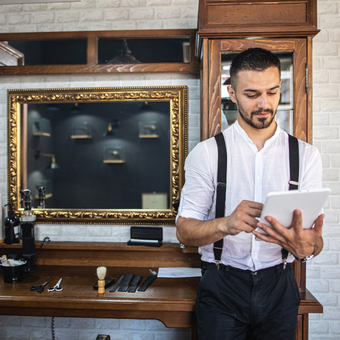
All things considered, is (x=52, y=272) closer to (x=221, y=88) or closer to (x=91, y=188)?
(x=91, y=188)

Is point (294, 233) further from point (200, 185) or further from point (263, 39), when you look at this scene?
point (263, 39)

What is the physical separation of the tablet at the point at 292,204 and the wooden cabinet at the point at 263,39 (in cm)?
71

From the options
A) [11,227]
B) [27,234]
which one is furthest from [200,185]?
[11,227]

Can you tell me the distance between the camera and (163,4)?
2.11 meters

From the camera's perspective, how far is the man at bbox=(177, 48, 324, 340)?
50.2 inches

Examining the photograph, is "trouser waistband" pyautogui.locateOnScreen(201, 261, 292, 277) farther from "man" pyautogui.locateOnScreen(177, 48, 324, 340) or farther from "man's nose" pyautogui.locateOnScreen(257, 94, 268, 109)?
"man's nose" pyautogui.locateOnScreen(257, 94, 268, 109)

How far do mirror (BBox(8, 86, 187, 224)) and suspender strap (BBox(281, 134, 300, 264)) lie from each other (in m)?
0.89

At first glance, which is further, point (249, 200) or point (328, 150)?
point (328, 150)

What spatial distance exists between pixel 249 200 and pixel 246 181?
11cm

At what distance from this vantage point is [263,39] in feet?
5.30

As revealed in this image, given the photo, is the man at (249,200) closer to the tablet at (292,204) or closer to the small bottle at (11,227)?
the tablet at (292,204)

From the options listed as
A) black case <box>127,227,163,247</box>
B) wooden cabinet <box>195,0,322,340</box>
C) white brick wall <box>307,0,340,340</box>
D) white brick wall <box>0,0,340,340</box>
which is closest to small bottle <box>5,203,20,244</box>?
white brick wall <box>0,0,340,340</box>

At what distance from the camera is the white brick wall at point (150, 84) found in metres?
2.05

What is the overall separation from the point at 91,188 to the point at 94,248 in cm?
44
